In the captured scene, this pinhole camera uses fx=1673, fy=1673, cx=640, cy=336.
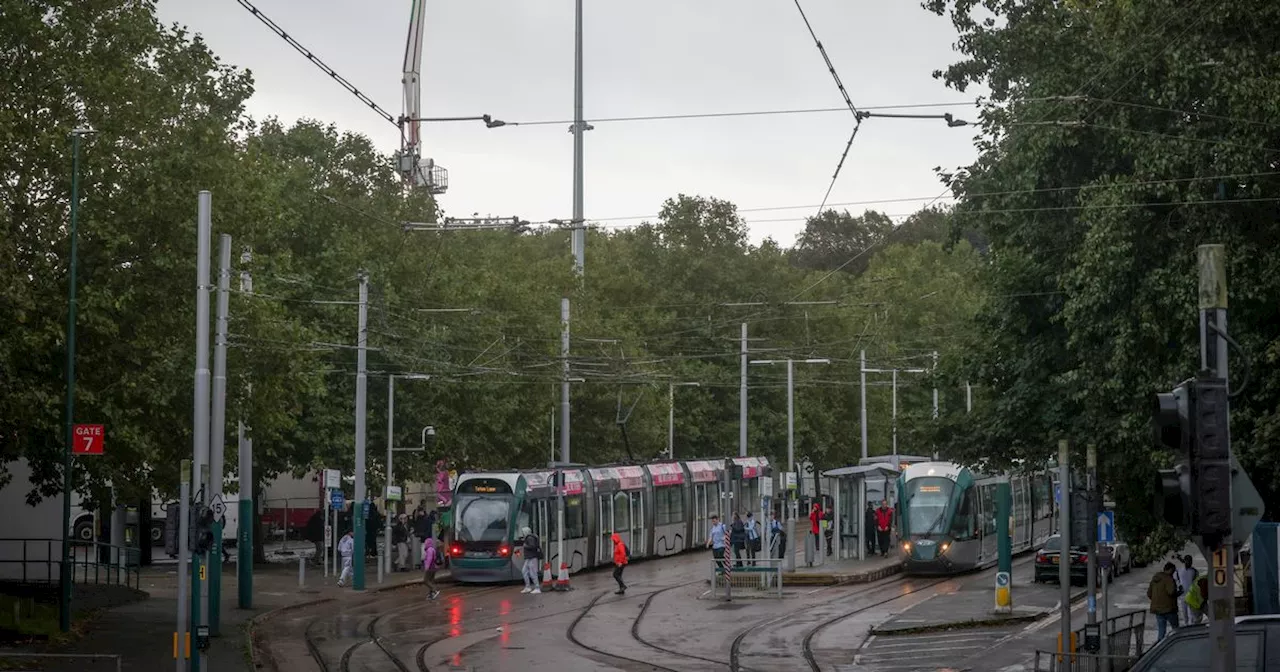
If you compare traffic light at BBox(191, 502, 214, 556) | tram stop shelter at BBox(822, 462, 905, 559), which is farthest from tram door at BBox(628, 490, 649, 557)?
traffic light at BBox(191, 502, 214, 556)

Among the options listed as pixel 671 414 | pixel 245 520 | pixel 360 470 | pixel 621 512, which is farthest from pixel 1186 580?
pixel 671 414

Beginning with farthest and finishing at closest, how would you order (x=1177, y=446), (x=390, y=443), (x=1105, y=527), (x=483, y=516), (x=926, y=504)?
(x=390, y=443) < (x=926, y=504) < (x=483, y=516) < (x=1105, y=527) < (x=1177, y=446)

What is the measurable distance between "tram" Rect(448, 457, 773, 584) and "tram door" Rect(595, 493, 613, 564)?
0.10ft

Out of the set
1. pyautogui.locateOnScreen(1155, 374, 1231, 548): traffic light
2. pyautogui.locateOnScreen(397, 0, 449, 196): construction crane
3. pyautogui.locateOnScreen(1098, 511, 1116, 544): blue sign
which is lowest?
pyautogui.locateOnScreen(1098, 511, 1116, 544): blue sign

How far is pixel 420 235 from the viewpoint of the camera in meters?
59.1

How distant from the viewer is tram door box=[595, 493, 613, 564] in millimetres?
48406

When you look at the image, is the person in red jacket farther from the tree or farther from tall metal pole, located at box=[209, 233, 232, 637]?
the tree

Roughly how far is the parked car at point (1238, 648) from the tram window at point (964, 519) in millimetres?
32417

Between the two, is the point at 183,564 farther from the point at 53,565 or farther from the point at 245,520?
the point at 53,565

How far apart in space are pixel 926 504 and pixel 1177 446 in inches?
1388

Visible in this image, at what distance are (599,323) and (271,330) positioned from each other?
1525 inches

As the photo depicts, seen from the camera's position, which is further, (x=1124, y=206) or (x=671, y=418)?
(x=671, y=418)

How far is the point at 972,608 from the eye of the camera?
35.8 metres

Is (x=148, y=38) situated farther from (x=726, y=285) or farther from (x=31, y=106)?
(x=726, y=285)
